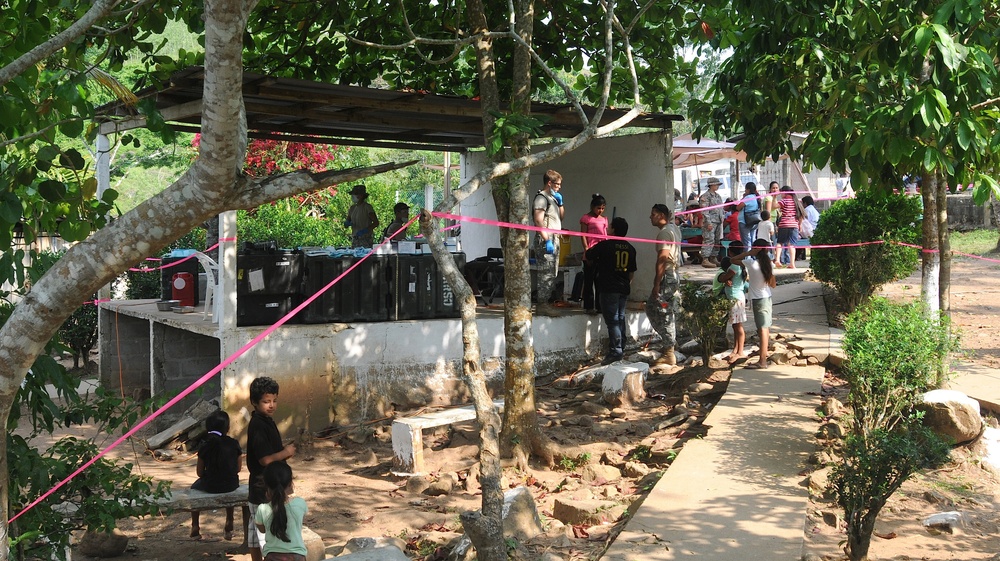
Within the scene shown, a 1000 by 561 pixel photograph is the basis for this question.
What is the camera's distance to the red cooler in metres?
10.9


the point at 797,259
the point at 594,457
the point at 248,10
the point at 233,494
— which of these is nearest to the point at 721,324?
the point at 594,457

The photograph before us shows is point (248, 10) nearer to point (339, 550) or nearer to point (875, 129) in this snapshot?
point (339, 550)

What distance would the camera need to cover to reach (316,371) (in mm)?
9188

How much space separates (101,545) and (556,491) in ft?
10.9

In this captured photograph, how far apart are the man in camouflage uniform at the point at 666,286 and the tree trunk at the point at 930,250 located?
266 centimetres

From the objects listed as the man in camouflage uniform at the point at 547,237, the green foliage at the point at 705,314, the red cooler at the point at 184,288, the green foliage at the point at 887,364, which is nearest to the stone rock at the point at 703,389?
the green foliage at the point at 705,314

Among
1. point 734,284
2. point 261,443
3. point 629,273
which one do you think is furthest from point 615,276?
point 261,443

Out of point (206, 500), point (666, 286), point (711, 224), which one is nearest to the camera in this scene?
point (206, 500)

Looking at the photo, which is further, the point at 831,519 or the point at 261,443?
the point at 831,519

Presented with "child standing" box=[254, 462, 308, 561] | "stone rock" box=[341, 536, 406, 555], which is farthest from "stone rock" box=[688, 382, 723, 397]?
"child standing" box=[254, 462, 308, 561]

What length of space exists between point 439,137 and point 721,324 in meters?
5.20

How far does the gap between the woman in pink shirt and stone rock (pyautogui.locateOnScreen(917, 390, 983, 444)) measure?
12.7 ft

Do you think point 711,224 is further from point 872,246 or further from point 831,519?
point 831,519

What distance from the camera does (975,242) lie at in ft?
63.3
